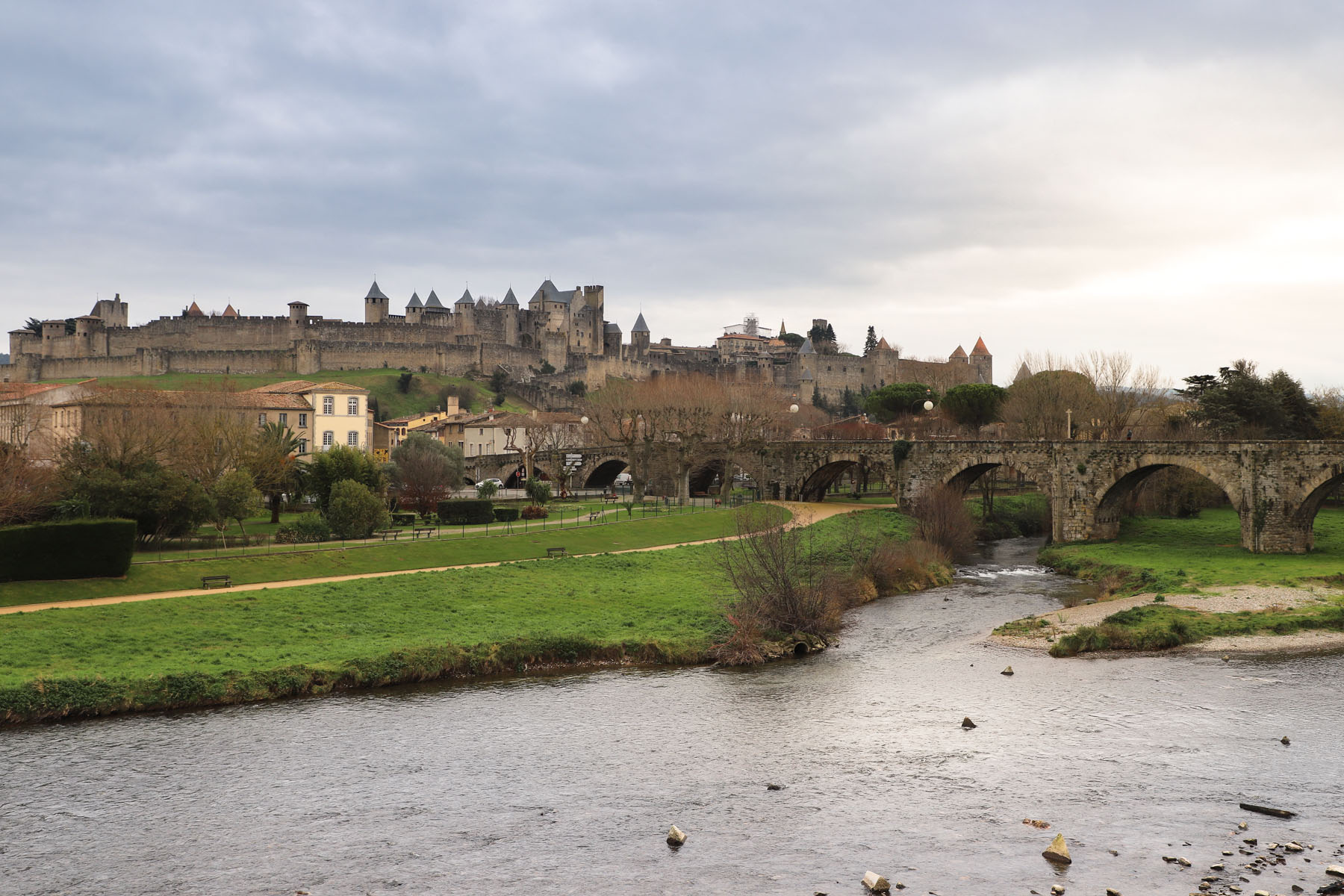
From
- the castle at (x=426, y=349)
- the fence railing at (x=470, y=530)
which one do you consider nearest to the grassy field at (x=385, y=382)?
the castle at (x=426, y=349)

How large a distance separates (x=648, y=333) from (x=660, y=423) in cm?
9934

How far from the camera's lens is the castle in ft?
412

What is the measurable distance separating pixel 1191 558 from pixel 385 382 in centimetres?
9828

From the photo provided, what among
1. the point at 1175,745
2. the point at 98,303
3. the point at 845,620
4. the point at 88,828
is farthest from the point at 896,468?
the point at 98,303

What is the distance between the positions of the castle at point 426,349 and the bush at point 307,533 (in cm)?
8321

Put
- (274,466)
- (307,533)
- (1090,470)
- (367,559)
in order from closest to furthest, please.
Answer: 1. (367,559)
2. (307,533)
3. (274,466)
4. (1090,470)

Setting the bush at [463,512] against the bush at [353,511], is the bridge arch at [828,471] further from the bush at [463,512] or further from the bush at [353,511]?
the bush at [353,511]

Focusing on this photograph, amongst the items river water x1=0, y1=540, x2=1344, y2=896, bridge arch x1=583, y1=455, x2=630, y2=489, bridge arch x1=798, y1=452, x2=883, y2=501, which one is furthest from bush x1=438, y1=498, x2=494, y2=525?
bridge arch x1=583, y1=455, x2=630, y2=489

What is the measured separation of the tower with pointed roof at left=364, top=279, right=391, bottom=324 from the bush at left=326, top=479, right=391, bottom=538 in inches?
4233

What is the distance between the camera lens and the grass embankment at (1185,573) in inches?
1045

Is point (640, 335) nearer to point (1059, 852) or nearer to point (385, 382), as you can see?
point (385, 382)

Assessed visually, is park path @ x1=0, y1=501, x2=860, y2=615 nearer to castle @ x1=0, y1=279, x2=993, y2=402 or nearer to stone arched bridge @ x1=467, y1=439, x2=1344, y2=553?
stone arched bridge @ x1=467, y1=439, x2=1344, y2=553

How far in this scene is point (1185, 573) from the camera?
34969mm

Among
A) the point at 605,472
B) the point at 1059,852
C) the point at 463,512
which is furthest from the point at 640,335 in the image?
the point at 1059,852
